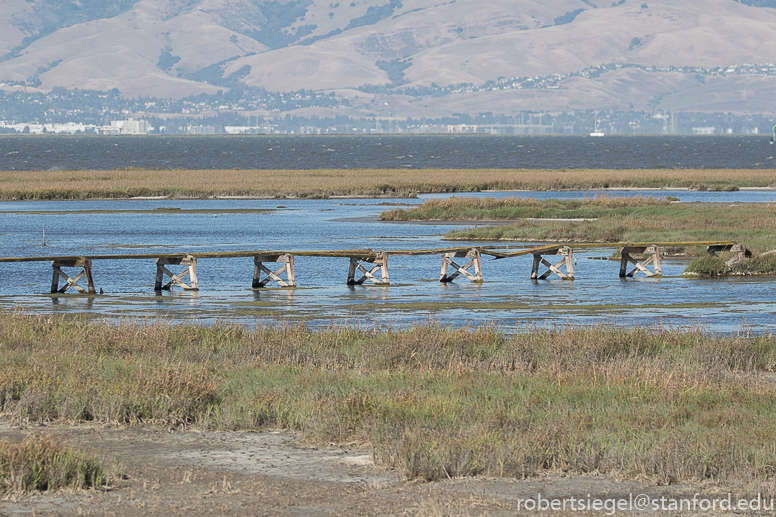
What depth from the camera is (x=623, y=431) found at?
38.0 ft

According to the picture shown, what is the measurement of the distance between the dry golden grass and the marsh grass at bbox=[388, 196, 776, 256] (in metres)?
21.3

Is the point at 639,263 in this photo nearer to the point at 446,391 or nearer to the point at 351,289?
the point at 351,289

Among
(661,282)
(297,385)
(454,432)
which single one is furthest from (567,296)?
(454,432)

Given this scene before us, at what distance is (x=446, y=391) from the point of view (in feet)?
44.5

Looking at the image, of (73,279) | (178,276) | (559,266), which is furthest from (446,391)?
(559,266)

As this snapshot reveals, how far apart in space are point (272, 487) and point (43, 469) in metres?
2.31

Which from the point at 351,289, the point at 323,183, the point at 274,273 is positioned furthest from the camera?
the point at 323,183

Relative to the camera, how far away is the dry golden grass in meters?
82.4

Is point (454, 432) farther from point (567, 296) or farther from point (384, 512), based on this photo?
point (567, 296)

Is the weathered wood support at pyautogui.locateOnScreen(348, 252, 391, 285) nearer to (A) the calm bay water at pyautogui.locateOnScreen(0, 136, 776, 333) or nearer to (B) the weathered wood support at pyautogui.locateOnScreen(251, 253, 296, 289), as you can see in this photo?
(A) the calm bay water at pyautogui.locateOnScreen(0, 136, 776, 333)

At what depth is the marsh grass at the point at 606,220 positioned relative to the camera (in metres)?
42.4

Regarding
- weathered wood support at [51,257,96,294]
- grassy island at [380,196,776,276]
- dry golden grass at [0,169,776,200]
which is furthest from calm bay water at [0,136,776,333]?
dry golden grass at [0,169,776,200]

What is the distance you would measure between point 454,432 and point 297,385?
3300mm

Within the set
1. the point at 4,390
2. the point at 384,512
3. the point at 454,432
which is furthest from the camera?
the point at 4,390
